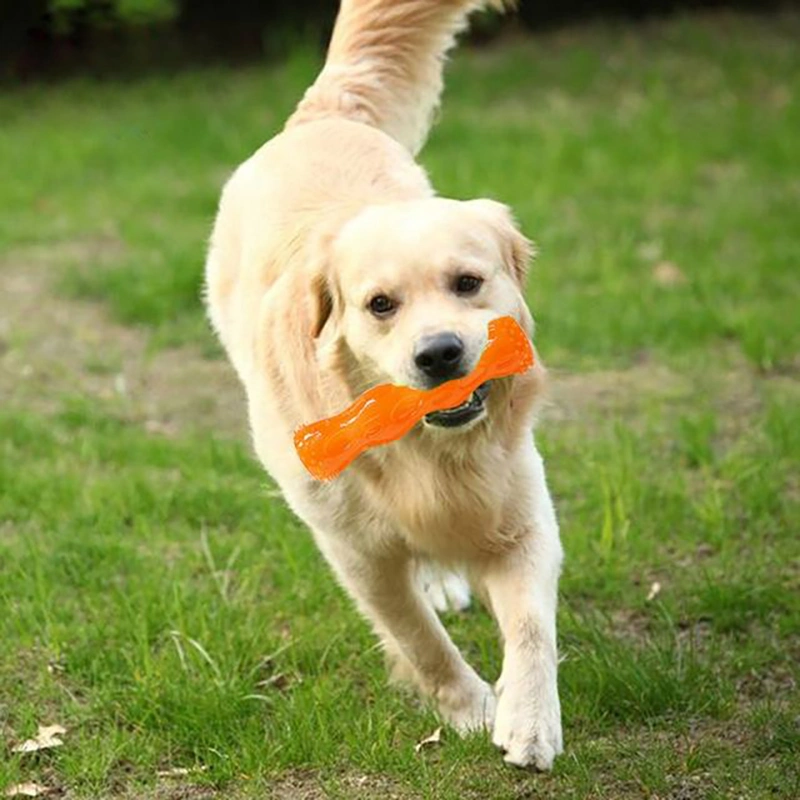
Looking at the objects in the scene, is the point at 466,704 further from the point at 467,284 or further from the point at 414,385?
the point at 467,284

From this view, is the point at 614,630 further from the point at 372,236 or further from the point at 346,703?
the point at 372,236

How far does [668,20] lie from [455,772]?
28.2 ft

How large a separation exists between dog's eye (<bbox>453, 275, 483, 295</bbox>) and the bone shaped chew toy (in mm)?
82

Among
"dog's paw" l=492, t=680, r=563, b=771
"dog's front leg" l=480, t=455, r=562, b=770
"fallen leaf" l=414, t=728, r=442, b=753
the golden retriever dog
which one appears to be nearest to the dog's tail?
the golden retriever dog

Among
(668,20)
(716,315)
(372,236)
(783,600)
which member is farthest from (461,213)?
(668,20)

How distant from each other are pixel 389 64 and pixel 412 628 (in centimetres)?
182

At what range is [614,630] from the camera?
176 inches

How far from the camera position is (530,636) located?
365cm

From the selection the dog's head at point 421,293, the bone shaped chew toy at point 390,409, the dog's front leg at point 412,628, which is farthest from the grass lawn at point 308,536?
the dog's head at point 421,293

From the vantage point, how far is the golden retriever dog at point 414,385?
11.4 feet

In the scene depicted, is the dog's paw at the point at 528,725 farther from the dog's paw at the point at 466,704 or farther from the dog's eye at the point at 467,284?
the dog's eye at the point at 467,284

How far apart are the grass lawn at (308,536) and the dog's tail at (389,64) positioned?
112cm

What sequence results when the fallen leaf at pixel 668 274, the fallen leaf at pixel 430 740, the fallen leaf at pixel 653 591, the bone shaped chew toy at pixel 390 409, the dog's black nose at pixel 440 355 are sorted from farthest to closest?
the fallen leaf at pixel 668 274, the fallen leaf at pixel 653 591, the fallen leaf at pixel 430 740, the bone shaped chew toy at pixel 390 409, the dog's black nose at pixel 440 355

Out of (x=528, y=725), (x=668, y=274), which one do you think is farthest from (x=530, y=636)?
(x=668, y=274)
